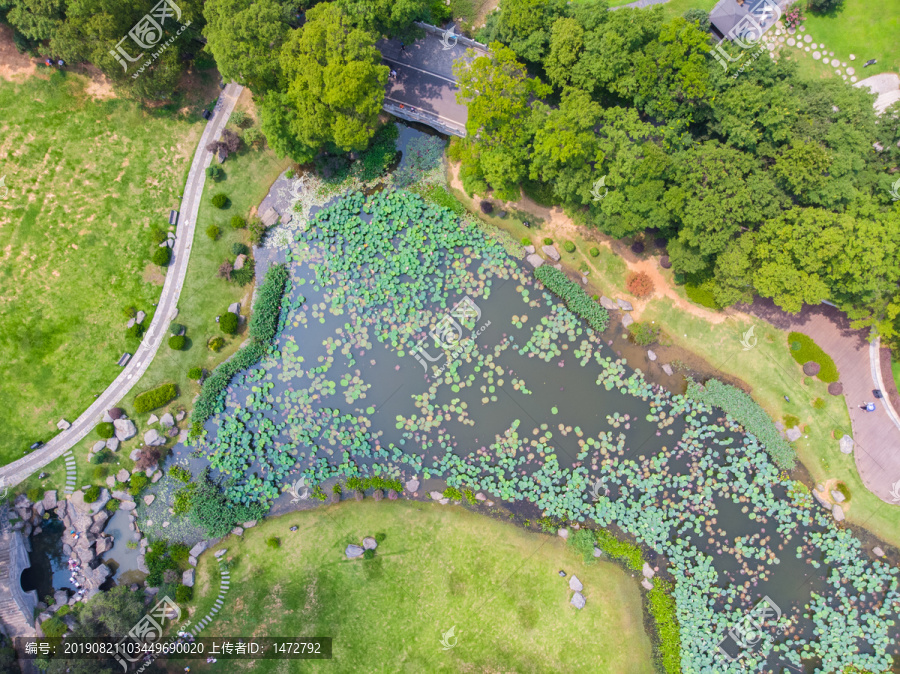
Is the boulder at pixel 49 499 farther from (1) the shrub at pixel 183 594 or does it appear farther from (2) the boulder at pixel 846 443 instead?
(2) the boulder at pixel 846 443

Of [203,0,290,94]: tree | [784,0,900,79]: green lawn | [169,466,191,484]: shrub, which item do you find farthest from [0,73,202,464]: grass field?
[784,0,900,79]: green lawn

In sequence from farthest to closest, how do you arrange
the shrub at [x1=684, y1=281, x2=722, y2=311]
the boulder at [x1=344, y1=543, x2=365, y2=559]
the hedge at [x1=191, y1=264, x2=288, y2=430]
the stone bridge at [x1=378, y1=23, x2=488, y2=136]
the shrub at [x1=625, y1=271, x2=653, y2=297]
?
the shrub at [x1=625, y1=271, x2=653, y2=297] < the shrub at [x1=684, y1=281, x2=722, y2=311] < the stone bridge at [x1=378, y1=23, x2=488, y2=136] < the hedge at [x1=191, y1=264, x2=288, y2=430] < the boulder at [x1=344, y1=543, x2=365, y2=559]

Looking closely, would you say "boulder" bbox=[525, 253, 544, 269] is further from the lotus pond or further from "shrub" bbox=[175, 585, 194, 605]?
"shrub" bbox=[175, 585, 194, 605]

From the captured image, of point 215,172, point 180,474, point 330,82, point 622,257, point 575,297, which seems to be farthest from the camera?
point 622,257

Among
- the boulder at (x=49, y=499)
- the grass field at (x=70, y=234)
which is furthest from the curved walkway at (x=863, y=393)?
the boulder at (x=49, y=499)

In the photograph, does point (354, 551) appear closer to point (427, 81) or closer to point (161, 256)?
point (161, 256)

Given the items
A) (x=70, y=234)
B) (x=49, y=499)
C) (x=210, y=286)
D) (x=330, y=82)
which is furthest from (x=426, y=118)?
(x=49, y=499)
